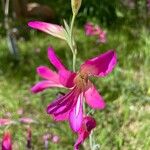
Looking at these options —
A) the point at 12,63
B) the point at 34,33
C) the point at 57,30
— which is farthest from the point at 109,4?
the point at 57,30

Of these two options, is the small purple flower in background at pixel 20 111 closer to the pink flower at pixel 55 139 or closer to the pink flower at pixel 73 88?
the pink flower at pixel 55 139

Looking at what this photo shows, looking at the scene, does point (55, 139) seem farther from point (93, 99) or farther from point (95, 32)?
point (93, 99)

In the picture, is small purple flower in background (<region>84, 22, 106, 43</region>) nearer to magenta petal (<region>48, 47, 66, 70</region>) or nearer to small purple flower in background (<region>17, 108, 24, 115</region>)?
small purple flower in background (<region>17, 108, 24, 115</region>)

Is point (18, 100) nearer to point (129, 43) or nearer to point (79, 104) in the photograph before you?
point (129, 43)

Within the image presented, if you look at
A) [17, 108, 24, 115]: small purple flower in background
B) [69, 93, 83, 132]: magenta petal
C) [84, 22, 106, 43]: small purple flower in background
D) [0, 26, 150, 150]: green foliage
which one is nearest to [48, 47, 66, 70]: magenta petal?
[69, 93, 83, 132]: magenta petal

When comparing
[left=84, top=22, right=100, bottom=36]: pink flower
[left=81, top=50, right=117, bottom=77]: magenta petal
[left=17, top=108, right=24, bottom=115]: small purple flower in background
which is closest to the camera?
[left=81, top=50, right=117, bottom=77]: magenta petal

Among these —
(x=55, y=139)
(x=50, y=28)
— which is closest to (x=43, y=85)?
(x=50, y=28)

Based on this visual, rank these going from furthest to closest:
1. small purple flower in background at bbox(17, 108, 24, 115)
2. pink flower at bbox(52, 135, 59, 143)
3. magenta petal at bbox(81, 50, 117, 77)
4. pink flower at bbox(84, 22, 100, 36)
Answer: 1. pink flower at bbox(84, 22, 100, 36)
2. small purple flower in background at bbox(17, 108, 24, 115)
3. pink flower at bbox(52, 135, 59, 143)
4. magenta petal at bbox(81, 50, 117, 77)

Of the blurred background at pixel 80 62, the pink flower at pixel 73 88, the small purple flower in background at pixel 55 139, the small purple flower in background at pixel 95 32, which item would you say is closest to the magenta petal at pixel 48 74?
the pink flower at pixel 73 88
